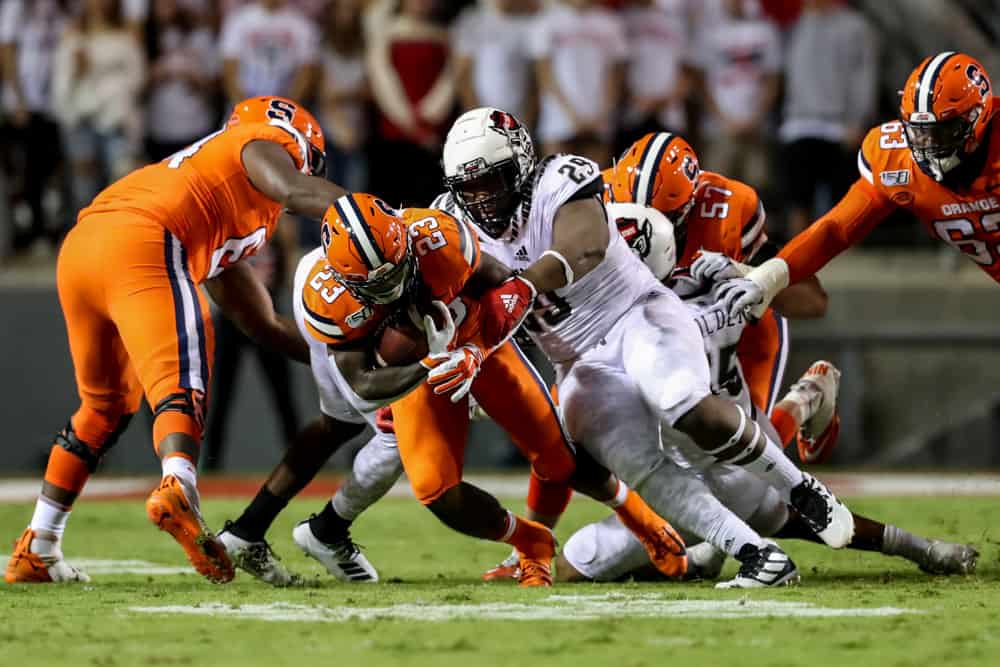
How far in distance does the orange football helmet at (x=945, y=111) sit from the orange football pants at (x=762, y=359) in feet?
3.14

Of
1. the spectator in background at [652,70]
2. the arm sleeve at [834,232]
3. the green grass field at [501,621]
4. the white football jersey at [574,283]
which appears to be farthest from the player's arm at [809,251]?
the spectator in background at [652,70]

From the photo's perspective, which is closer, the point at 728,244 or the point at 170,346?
the point at 170,346

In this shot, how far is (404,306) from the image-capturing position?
5.41 metres

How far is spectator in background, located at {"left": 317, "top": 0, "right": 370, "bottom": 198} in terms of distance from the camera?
10.7 meters

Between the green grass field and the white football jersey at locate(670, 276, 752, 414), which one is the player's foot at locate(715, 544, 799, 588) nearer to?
the green grass field

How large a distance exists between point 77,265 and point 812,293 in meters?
2.91

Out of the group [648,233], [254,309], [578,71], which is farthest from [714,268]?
[578,71]

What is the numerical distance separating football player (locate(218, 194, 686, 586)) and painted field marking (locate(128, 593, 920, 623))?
2.32 feet

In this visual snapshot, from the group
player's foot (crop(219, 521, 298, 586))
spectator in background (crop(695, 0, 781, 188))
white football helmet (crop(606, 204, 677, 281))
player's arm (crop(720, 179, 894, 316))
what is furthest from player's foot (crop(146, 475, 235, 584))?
spectator in background (crop(695, 0, 781, 188))

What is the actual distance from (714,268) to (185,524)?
2213 millimetres

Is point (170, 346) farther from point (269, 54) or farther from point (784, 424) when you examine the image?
point (269, 54)

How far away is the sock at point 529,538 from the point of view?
570 cm

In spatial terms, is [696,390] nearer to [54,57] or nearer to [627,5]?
[627,5]

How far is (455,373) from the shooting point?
17.0ft
